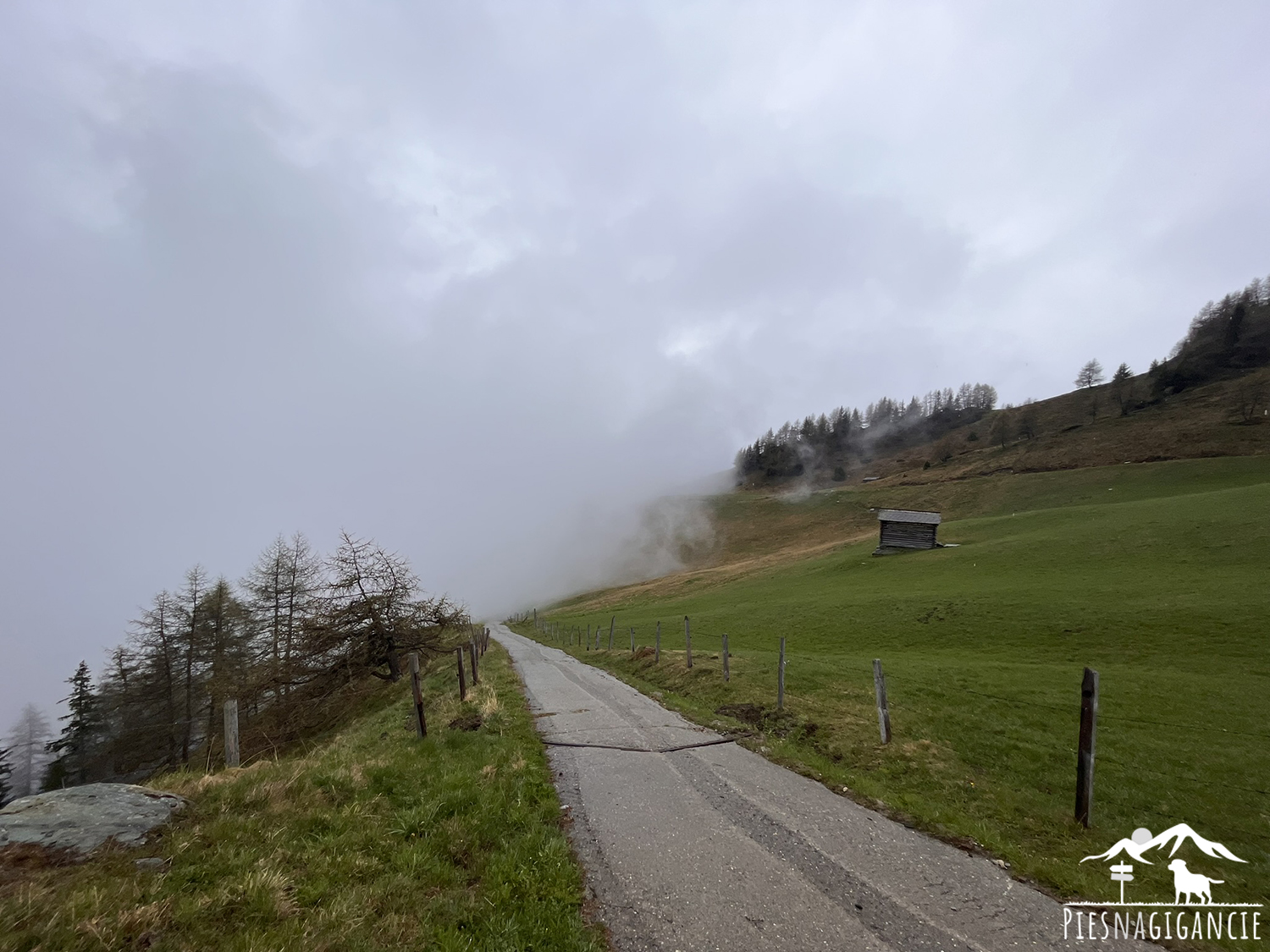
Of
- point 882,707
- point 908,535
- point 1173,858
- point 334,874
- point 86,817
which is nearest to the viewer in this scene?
point 334,874

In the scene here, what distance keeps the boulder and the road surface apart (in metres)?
5.59

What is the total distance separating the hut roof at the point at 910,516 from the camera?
59.5 m

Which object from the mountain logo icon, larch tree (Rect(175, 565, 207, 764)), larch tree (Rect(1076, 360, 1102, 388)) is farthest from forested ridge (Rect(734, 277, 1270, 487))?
larch tree (Rect(175, 565, 207, 764))

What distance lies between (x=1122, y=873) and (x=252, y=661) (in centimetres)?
4932

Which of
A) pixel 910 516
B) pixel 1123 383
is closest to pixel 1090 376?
pixel 1123 383

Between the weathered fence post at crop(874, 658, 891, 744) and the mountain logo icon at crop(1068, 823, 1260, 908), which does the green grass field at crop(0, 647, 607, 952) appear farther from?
the weathered fence post at crop(874, 658, 891, 744)

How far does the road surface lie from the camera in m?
5.69

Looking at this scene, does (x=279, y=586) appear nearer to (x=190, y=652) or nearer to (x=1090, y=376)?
(x=190, y=652)

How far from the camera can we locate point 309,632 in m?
→ 24.1

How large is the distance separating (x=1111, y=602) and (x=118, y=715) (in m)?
69.8

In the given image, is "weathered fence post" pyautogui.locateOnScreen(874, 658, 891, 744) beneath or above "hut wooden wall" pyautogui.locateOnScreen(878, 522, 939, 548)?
beneath

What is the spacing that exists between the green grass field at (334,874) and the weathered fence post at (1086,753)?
31.2ft

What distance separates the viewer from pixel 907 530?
200ft

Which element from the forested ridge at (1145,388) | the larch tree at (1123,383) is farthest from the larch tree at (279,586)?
the larch tree at (1123,383)
